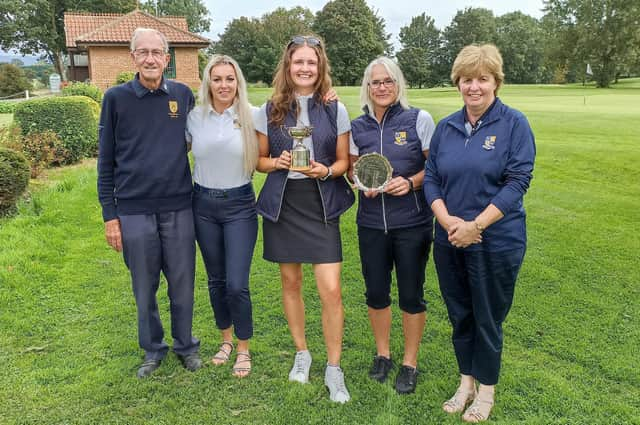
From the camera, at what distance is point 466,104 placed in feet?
9.42

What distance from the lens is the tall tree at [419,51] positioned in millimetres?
64062

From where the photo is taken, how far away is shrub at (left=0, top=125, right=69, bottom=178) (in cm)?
983

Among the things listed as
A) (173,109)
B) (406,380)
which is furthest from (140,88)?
(406,380)

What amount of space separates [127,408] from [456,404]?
215cm

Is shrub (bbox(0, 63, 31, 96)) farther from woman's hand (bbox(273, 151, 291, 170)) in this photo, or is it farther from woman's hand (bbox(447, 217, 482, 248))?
woman's hand (bbox(447, 217, 482, 248))

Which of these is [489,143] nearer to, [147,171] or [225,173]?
[225,173]

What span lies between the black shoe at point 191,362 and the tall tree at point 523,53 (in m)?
67.9

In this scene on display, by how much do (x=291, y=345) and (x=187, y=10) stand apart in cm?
7036

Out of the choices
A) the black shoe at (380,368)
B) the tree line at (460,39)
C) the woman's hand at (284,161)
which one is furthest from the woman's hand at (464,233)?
the tree line at (460,39)

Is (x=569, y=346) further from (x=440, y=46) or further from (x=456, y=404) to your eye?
(x=440, y=46)

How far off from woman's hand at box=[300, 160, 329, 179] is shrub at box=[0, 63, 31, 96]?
42.9m

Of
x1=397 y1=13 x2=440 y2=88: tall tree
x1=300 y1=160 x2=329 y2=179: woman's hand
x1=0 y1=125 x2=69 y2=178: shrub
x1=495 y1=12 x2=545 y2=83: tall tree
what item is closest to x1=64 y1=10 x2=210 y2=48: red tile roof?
x1=0 y1=125 x2=69 y2=178: shrub

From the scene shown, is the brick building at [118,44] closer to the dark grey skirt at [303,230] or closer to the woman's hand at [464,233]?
the dark grey skirt at [303,230]

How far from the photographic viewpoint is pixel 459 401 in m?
3.30
